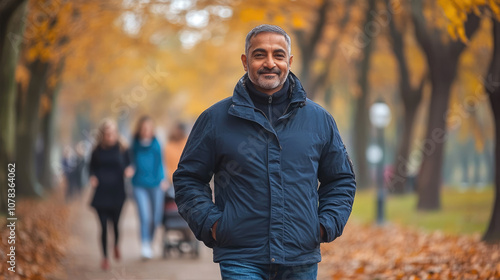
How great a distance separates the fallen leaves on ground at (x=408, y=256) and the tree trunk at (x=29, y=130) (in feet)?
27.8

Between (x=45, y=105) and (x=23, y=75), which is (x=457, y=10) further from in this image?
(x=45, y=105)

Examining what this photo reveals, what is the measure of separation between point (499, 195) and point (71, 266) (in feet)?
18.8

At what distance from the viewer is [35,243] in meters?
11.6

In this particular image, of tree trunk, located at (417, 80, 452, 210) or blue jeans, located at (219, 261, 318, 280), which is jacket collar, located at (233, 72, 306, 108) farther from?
tree trunk, located at (417, 80, 452, 210)

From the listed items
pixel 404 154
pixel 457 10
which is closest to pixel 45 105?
pixel 404 154

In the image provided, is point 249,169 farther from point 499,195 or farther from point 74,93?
point 74,93

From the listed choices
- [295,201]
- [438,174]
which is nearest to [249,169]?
[295,201]

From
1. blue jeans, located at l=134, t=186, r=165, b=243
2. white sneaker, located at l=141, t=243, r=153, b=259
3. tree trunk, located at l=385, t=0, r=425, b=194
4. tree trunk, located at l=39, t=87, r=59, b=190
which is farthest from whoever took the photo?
tree trunk, located at l=39, t=87, r=59, b=190

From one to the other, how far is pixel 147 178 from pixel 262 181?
7.40 m

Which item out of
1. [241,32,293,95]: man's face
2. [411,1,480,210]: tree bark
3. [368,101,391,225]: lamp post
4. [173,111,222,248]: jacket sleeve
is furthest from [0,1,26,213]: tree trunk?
[241,32,293,95]: man's face

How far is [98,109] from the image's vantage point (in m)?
39.4

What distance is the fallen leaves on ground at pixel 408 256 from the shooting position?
7832mm

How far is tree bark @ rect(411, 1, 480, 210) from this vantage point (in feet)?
51.2

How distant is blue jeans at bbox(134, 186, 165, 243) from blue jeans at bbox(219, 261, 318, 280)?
7.21m
